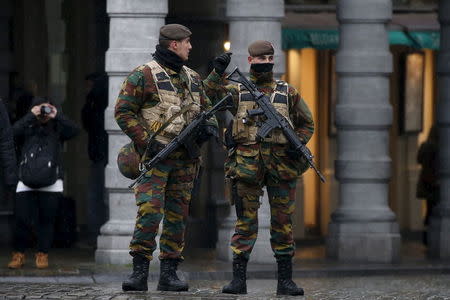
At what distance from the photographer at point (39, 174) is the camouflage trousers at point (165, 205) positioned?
3.60 meters

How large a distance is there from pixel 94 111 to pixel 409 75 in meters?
5.81

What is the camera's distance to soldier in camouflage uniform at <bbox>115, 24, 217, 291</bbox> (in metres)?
13.7

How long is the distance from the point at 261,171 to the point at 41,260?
369 centimetres

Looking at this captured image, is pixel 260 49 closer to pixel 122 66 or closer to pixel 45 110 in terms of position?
pixel 45 110

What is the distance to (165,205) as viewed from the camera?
545 inches

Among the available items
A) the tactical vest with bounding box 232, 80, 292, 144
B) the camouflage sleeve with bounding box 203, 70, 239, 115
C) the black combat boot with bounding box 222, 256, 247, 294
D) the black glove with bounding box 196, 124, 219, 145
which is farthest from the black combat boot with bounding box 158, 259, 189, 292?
the camouflage sleeve with bounding box 203, 70, 239, 115

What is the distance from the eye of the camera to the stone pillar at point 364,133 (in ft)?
62.7

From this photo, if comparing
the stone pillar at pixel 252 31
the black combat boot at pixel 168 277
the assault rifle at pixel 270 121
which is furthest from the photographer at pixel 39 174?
the black combat boot at pixel 168 277

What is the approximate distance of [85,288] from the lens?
48.3 feet

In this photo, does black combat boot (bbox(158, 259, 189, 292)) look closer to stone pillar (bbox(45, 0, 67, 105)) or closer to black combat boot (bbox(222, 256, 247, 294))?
black combat boot (bbox(222, 256, 247, 294))

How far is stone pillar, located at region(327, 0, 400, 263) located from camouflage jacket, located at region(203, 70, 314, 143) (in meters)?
4.65

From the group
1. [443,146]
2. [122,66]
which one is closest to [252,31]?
[122,66]

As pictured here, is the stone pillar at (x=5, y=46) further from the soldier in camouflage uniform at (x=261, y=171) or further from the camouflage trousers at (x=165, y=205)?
the camouflage trousers at (x=165, y=205)

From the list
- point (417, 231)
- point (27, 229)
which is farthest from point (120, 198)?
point (417, 231)
